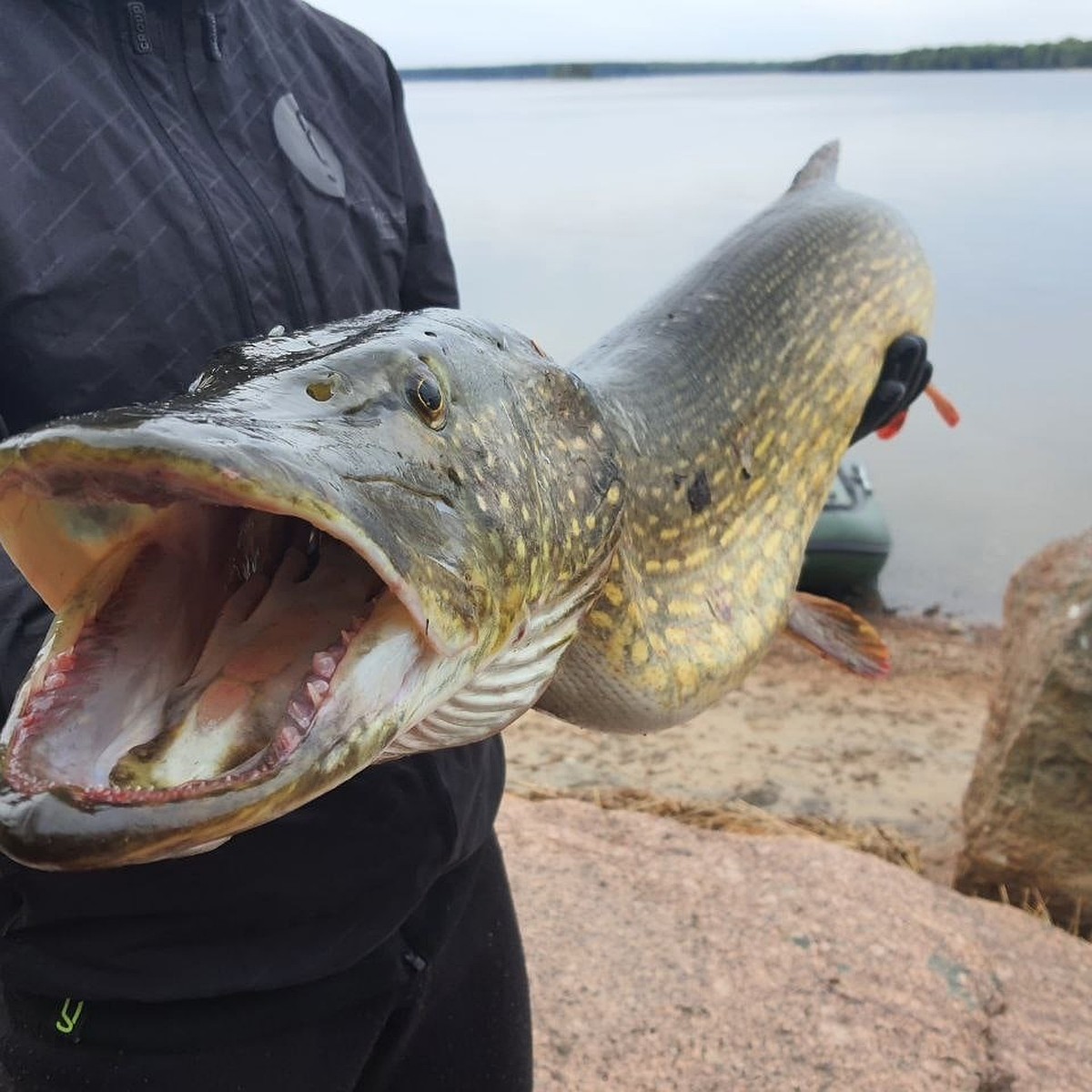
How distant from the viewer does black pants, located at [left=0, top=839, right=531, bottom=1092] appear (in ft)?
4.38

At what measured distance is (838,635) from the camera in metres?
2.35

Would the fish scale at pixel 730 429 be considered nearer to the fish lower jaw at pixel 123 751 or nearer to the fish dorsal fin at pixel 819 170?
the fish dorsal fin at pixel 819 170

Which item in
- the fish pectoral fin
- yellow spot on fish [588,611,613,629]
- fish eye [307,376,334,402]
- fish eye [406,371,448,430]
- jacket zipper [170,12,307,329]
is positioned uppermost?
jacket zipper [170,12,307,329]

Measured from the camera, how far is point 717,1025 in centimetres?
263

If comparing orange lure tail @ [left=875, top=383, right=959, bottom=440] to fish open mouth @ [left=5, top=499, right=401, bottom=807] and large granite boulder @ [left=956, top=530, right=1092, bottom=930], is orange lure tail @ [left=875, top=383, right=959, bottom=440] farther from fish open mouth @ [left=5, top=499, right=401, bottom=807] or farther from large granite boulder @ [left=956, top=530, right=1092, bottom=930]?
fish open mouth @ [left=5, top=499, right=401, bottom=807]

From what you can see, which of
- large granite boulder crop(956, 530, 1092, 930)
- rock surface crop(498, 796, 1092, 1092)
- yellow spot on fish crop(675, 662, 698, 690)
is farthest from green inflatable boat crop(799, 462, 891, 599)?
yellow spot on fish crop(675, 662, 698, 690)

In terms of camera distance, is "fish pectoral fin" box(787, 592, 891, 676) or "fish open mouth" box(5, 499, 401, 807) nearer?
"fish open mouth" box(5, 499, 401, 807)

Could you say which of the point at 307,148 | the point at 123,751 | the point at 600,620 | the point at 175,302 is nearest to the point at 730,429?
the point at 600,620

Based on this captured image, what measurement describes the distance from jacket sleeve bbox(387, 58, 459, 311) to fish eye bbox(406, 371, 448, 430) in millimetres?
652

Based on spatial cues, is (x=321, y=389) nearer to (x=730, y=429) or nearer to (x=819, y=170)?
(x=730, y=429)

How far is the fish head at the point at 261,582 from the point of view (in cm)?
76

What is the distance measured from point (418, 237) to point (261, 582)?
0.91m

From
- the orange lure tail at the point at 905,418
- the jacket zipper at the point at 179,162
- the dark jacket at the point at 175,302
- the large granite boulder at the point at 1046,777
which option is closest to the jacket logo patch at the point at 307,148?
the dark jacket at the point at 175,302

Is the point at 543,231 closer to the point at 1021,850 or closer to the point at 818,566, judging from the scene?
the point at 818,566
